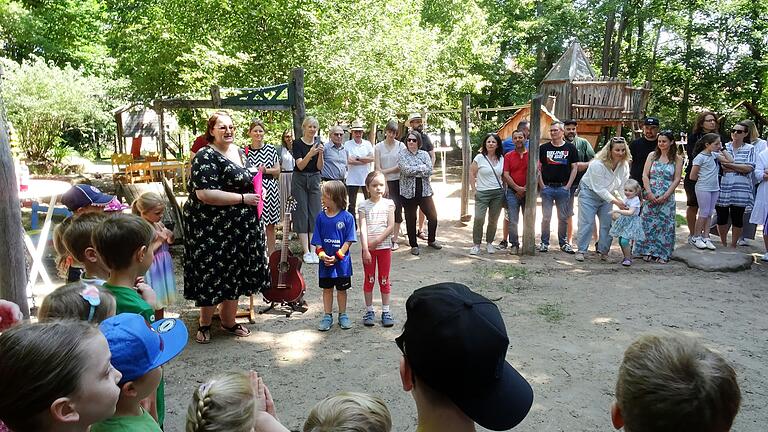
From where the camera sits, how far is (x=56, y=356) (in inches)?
54.9


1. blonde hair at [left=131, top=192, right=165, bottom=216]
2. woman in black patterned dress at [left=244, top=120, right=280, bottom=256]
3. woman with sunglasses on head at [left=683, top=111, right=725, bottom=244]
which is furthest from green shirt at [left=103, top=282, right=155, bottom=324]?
woman with sunglasses on head at [left=683, top=111, right=725, bottom=244]

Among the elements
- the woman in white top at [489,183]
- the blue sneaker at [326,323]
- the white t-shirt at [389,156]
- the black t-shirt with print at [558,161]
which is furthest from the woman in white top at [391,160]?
the blue sneaker at [326,323]

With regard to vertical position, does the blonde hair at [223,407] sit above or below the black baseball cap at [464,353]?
below

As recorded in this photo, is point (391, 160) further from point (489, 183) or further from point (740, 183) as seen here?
point (740, 183)

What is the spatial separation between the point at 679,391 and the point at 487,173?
640 cm

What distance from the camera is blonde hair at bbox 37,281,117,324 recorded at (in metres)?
2.01

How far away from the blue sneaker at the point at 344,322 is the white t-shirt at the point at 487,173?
3.41 metres

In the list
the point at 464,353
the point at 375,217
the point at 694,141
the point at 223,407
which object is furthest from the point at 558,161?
the point at 464,353

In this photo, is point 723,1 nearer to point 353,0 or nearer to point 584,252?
point 353,0

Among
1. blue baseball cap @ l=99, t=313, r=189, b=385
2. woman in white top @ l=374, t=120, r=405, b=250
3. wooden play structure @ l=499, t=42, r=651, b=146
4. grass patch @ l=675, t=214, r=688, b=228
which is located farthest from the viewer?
wooden play structure @ l=499, t=42, r=651, b=146

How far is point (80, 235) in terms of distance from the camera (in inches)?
109

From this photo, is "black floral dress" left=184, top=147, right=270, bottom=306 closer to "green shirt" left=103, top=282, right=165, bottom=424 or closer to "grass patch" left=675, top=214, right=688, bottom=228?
"green shirt" left=103, top=282, right=165, bottom=424

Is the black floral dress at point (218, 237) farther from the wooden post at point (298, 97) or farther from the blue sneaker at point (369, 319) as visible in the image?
the wooden post at point (298, 97)

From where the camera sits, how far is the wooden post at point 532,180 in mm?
7395
